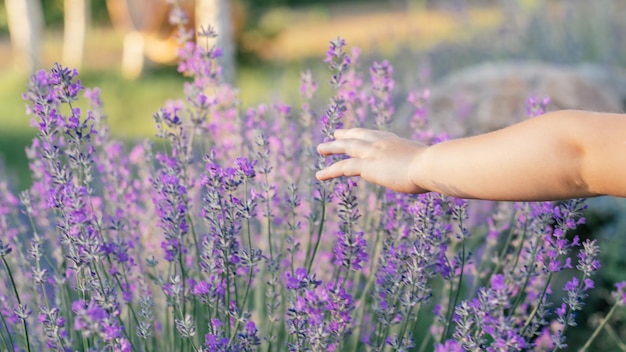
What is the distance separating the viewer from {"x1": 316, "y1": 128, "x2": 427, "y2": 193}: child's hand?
1.68 m

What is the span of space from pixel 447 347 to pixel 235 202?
553 mm

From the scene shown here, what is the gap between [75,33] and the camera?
11.4 m

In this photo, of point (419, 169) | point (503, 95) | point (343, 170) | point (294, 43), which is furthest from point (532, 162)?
point (294, 43)

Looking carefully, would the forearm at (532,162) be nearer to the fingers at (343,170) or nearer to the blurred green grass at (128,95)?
the fingers at (343,170)

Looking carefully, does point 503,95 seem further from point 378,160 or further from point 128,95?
point 128,95

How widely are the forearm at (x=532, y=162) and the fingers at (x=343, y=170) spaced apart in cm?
13

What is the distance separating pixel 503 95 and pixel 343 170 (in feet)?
9.67

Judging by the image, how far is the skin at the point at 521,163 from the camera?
1.49 m

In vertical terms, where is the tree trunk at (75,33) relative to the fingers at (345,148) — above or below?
above

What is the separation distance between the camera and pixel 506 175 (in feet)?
5.08

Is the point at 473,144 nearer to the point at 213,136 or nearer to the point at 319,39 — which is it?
the point at 213,136

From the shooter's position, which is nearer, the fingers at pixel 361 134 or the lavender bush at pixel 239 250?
the lavender bush at pixel 239 250

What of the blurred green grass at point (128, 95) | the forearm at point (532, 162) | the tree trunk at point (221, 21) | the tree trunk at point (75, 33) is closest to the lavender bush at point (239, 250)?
the forearm at point (532, 162)

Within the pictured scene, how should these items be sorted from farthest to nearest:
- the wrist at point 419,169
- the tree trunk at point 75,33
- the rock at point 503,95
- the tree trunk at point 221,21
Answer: the tree trunk at point 75,33 < the tree trunk at point 221,21 < the rock at point 503,95 < the wrist at point 419,169
